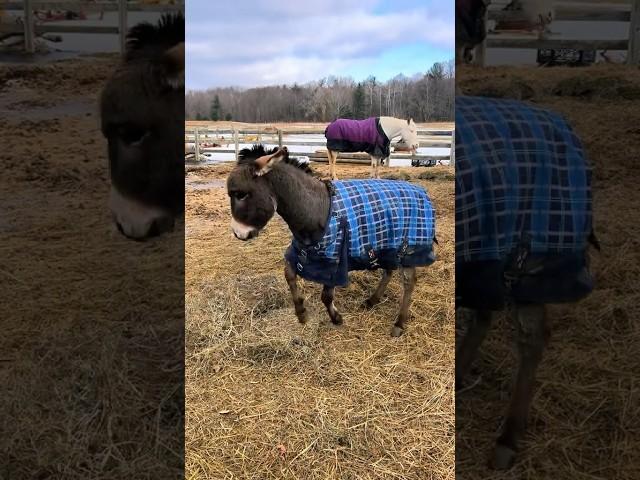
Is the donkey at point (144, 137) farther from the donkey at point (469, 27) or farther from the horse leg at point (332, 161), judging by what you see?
the donkey at point (469, 27)

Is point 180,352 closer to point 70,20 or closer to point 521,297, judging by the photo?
point 521,297

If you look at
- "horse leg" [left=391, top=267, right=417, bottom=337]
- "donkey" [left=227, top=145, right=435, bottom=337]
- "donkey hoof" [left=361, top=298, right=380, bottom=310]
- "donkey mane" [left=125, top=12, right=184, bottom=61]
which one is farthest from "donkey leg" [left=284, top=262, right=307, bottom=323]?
"donkey mane" [left=125, top=12, right=184, bottom=61]

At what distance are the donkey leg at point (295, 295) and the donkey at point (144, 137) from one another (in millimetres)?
456

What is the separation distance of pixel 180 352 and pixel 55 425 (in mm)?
492

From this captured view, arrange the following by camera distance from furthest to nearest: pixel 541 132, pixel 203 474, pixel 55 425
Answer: pixel 55 425 → pixel 203 474 → pixel 541 132

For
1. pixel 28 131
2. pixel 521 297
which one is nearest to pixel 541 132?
pixel 521 297

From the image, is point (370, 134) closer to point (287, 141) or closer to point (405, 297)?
point (287, 141)

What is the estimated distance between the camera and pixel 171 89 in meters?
1.46

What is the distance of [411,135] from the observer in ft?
4.96

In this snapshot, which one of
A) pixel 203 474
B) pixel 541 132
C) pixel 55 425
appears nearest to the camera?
pixel 541 132

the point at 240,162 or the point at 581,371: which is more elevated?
the point at 240,162

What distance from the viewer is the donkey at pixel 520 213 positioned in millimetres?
1202

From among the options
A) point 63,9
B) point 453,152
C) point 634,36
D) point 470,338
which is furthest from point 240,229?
point 634,36

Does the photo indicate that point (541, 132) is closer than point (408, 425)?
Yes
